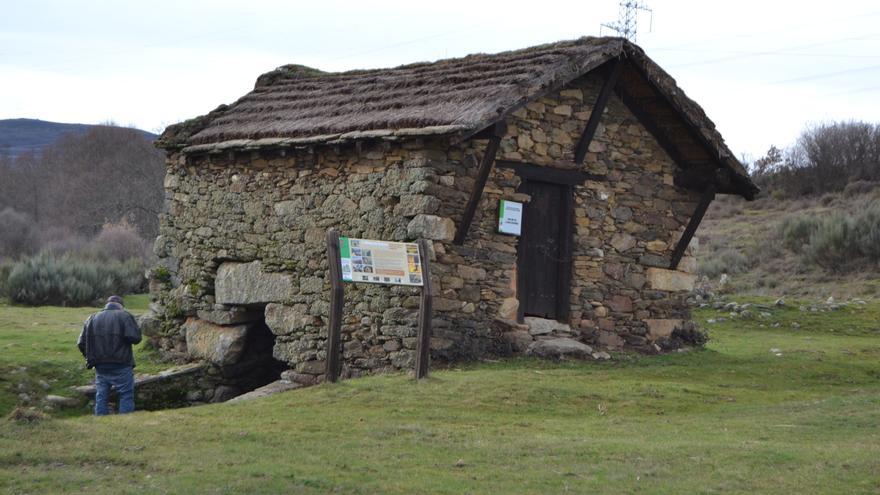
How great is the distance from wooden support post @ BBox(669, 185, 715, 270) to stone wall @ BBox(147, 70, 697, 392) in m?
0.13

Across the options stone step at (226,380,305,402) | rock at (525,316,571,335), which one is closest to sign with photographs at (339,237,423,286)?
stone step at (226,380,305,402)

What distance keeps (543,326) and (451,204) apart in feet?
7.48

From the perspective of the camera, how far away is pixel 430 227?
13.8 m

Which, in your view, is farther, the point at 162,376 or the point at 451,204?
the point at 162,376

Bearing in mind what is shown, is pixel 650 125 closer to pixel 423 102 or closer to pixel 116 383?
pixel 423 102

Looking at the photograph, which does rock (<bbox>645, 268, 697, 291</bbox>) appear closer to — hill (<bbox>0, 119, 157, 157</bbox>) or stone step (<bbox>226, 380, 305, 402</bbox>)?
stone step (<bbox>226, 380, 305, 402</bbox>)

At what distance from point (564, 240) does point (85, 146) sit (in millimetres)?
52756

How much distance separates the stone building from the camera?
14.1 m

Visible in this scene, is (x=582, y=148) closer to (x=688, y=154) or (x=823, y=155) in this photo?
(x=688, y=154)

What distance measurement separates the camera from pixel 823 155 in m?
42.3

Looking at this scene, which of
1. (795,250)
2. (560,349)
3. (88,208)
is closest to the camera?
(560,349)

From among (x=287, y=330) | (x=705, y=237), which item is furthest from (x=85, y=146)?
(x=287, y=330)

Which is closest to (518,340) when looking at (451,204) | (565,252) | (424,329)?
(565,252)

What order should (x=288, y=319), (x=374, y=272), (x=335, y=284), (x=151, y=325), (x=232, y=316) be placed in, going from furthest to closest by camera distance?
(x=151, y=325) < (x=232, y=316) < (x=288, y=319) < (x=374, y=272) < (x=335, y=284)
